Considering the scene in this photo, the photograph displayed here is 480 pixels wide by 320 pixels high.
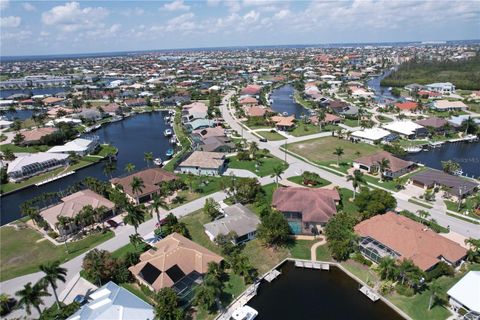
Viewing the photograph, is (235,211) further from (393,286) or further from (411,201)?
(411,201)

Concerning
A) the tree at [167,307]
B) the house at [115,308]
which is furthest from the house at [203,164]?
the tree at [167,307]

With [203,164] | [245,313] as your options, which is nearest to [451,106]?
[203,164]

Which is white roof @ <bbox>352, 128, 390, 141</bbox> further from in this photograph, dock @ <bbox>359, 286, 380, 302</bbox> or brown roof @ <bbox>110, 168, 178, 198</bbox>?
dock @ <bbox>359, 286, 380, 302</bbox>

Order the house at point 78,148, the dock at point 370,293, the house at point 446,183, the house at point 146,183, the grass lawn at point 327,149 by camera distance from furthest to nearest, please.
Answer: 1. the house at point 78,148
2. the grass lawn at point 327,149
3. the house at point 146,183
4. the house at point 446,183
5. the dock at point 370,293

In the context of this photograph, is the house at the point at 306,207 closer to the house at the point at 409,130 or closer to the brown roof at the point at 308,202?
the brown roof at the point at 308,202

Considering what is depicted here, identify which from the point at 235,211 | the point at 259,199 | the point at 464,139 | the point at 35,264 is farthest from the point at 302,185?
the point at 464,139

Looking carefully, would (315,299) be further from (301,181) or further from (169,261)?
(301,181)

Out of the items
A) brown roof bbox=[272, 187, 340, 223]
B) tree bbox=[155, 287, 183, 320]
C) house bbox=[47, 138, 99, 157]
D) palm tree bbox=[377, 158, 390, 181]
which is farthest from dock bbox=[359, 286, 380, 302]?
house bbox=[47, 138, 99, 157]
